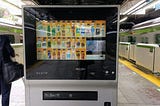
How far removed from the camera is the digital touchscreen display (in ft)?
5.84

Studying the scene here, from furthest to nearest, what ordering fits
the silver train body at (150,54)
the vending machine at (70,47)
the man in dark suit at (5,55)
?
the silver train body at (150,54) < the man in dark suit at (5,55) < the vending machine at (70,47)

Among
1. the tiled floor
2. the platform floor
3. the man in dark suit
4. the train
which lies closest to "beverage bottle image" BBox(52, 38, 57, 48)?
the man in dark suit

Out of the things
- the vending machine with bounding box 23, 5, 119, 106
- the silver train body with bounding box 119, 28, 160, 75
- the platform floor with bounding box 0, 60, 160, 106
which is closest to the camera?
the vending machine with bounding box 23, 5, 119, 106

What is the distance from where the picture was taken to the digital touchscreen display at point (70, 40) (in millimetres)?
1781

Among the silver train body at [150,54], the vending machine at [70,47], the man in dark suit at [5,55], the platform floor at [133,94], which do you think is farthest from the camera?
the silver train body at [150,54]

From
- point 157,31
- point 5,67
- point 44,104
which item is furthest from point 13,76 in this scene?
point 157,31

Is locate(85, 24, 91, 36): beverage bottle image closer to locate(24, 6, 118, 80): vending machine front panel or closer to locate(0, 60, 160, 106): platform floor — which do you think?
locate(24, 6, 118, 80): vending machine front panel

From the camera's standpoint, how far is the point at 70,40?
180 centimetres

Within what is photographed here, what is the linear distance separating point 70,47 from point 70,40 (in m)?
0.06

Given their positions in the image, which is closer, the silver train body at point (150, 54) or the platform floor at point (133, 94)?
the platform floor at point (133, 94)

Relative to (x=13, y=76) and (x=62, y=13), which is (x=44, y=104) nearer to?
(x=62, y=13)

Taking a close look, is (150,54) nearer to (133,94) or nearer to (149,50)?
(149,50)

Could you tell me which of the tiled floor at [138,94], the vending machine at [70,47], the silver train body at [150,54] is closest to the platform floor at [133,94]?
the tiled floor at [138,94]

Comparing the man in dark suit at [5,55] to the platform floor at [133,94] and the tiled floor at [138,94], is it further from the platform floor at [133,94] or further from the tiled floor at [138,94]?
Result: the tiled floor at [138,94]
